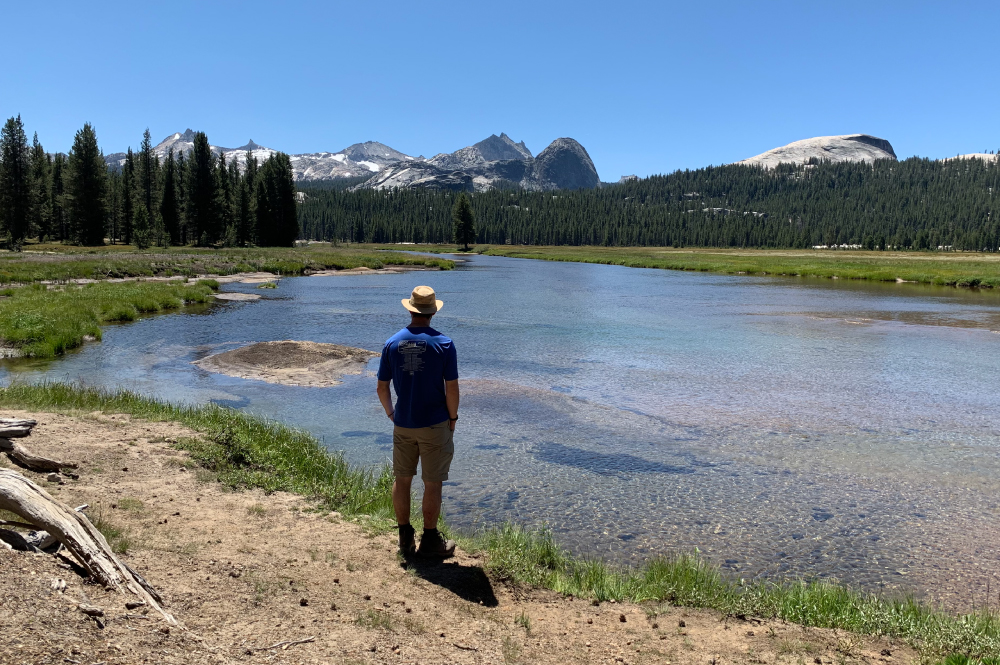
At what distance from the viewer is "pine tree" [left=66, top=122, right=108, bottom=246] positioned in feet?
295

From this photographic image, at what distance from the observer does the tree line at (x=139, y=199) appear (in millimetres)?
90062

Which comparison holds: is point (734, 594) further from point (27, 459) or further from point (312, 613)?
point (27, 459)

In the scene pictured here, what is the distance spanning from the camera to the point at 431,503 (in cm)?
784

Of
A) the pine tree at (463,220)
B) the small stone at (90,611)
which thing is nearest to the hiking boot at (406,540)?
the small stone at (90,611)

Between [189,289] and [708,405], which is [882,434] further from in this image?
[189,289]

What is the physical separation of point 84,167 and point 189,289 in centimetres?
6237

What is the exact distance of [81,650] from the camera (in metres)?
4.37

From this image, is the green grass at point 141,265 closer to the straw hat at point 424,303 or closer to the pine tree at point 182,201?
the pine tree at point 182,201

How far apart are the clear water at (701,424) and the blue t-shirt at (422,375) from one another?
2.88m

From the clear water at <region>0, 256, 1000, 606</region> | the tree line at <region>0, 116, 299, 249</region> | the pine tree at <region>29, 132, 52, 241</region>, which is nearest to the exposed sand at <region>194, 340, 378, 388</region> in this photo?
the clear water at <region>0, 256, 1000, 606</region>

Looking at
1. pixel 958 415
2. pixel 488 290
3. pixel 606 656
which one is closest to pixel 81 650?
pixel 606 656

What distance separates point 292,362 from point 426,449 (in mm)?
16262

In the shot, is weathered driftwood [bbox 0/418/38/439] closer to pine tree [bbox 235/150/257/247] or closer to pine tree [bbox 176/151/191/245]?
pine tree [bbox 235/150/257/247]

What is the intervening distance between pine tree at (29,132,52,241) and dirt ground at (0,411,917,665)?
107m
